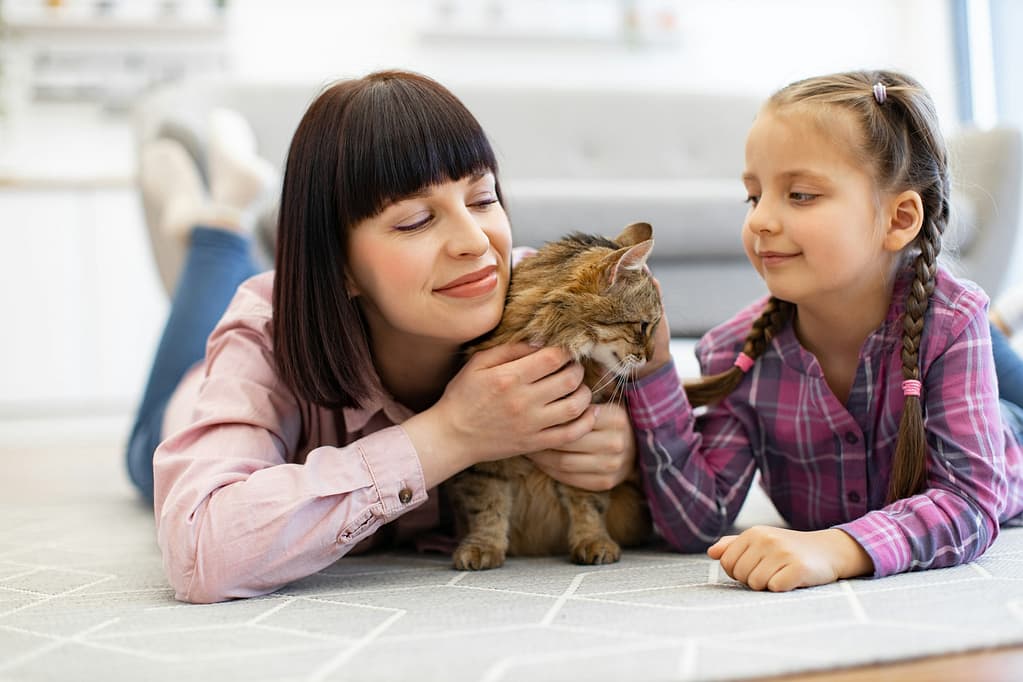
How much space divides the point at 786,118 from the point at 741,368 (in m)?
0.38

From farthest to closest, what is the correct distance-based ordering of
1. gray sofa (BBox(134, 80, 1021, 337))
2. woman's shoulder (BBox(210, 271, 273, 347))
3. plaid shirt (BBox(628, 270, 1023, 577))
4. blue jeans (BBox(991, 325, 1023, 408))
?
gray sofa (BBox(134, 80, 1021, 337)), blue jeans (BBox(991, 325, 1023, 408)), woman's shoulder (BBox(210, 271, 273, 347)), plaid shirt (BBox(628, 270, 1023, 577))

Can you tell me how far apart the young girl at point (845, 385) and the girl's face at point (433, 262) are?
0.94 feet

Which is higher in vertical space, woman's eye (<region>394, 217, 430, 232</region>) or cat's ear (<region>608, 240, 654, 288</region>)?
woman's eye (<region>394, 217, 430, 232</region>)

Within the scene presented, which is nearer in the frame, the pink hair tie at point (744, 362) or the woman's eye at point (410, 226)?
the woman's eye at point (410, 226)

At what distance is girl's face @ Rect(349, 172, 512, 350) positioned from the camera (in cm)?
130

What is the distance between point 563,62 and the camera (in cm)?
569

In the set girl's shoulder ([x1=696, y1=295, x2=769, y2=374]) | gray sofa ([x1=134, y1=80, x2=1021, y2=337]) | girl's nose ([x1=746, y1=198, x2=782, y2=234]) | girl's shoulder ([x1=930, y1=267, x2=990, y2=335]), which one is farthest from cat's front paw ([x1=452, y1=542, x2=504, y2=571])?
gray sofa ([x1=134, y1=80, x2=1021, y2=337])

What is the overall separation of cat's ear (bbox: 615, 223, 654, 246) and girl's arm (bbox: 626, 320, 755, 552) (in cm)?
14

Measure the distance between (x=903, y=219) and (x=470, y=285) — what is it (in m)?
0.60

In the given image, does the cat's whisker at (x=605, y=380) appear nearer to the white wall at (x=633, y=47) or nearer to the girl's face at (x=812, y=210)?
the girl's face at (x=812, y=210)

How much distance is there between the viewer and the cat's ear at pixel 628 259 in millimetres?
1307

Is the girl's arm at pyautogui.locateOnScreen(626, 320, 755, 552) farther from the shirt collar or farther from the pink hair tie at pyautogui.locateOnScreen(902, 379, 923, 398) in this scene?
the pink hair tie at pyautogui.locateOnScreen(902, 379, 923, 398)

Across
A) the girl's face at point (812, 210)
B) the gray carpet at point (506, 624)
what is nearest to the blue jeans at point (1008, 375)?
the gray carpet at point (506, 624)

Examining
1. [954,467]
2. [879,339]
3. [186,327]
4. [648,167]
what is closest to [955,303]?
[879,339]
